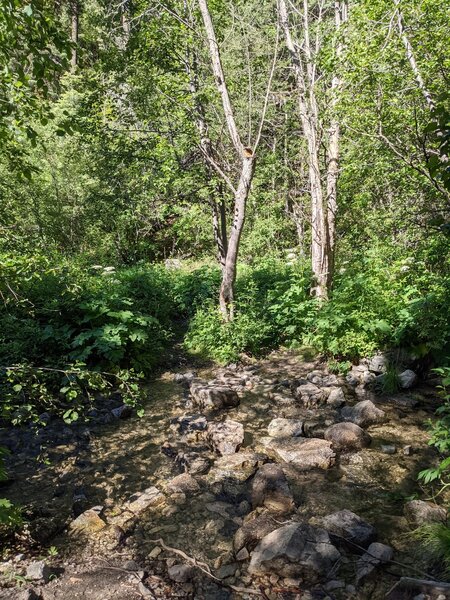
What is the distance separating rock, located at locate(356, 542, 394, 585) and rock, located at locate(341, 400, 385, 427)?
2575mm

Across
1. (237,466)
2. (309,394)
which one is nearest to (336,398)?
(309,394)

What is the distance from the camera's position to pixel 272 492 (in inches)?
187

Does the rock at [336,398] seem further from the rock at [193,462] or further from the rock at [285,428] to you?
the rock at [193,462]

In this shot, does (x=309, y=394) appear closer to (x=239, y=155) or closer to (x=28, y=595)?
(x=28, y=595)

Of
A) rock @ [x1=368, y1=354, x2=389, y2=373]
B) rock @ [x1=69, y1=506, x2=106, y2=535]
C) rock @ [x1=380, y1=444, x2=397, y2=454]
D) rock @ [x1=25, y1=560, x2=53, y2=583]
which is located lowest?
rock @ [x1=380, y1=444, x2=397, y2=454]

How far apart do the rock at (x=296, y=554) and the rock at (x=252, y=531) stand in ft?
0.45

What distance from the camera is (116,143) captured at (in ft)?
33.9

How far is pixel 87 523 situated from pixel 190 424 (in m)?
2.45

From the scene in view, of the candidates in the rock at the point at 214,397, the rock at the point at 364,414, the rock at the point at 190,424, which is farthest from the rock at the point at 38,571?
the rock at the point at 364,414

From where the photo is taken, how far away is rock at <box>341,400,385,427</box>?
20.9ft

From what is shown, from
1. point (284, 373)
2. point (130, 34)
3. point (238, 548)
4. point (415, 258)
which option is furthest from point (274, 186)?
point (238, 548)

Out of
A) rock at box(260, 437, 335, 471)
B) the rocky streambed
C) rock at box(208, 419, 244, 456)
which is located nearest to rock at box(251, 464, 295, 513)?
the rocky streambed

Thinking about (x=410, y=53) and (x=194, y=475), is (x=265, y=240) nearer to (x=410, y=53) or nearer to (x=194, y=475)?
(x=410, y=53)

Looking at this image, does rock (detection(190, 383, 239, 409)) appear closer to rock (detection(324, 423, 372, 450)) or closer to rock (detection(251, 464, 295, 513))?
rock (detection(324, 423, 372, 450))
